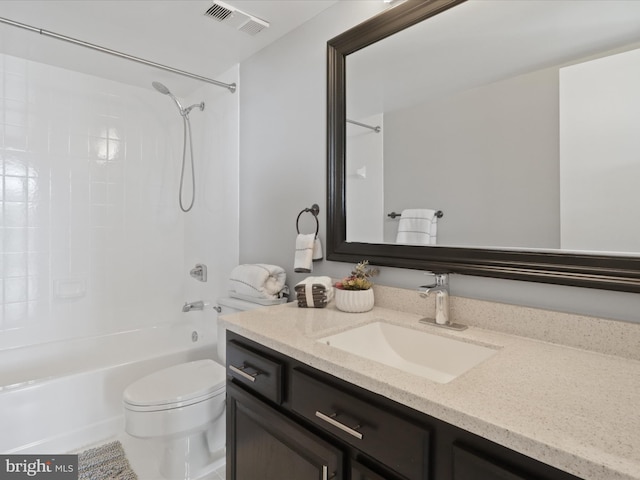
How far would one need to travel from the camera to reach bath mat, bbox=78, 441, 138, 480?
5.67 ft

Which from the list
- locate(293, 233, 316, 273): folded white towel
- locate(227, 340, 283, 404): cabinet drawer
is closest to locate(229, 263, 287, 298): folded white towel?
locate(293, 233, 316, 273): folded white towel

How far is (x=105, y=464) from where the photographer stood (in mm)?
1829

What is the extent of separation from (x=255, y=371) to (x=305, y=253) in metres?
0.67

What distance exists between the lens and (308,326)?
1.21m

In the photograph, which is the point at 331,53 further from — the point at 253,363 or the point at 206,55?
the point at 253,363

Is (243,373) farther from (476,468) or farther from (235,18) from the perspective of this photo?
(235,18)

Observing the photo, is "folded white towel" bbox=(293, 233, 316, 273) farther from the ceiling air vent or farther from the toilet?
the ceiling air vent

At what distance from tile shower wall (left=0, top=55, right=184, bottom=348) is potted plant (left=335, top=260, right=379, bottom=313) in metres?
2.08

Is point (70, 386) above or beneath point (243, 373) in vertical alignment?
beneath

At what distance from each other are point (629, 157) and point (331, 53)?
126 cm

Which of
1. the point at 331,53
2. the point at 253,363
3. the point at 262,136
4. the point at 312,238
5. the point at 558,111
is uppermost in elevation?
the point at 331,53

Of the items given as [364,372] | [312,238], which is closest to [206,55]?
[312,238]

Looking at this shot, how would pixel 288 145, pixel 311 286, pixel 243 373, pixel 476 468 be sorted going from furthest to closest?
1. pixel 288 145
2. pixel 311 286
3. pixel 243 373
4. pixel 476 468

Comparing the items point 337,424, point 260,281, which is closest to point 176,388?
point 260,281
